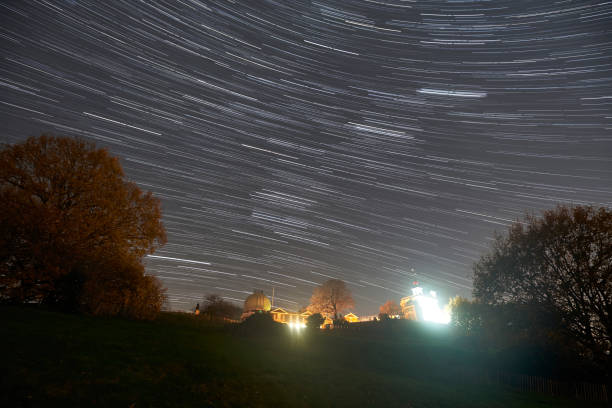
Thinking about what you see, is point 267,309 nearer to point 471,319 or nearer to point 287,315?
point 287,315

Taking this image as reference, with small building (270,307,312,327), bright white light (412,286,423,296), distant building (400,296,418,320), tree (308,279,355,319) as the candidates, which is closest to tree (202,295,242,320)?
small building (270,307,312,327)

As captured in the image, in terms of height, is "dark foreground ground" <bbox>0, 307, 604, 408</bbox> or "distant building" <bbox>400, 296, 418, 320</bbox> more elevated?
"distant building" <bbox>400, 296, 418, 320</bbox>

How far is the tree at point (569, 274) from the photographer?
970 inches

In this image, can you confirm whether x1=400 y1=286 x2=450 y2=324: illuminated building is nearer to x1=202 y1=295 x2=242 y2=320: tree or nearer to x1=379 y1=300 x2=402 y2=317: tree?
x1=379 y1=300 x2=402 y2=317: tree

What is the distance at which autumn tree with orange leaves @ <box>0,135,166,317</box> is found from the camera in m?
22.5

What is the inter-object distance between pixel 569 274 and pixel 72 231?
37.9 meters

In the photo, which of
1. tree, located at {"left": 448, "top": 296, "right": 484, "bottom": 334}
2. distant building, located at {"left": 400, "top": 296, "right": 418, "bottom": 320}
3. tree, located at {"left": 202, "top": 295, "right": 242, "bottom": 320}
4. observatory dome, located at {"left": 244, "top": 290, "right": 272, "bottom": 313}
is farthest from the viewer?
distant building, located at {"left": 400, "top": 296, "right": 418, "bottom": 320}

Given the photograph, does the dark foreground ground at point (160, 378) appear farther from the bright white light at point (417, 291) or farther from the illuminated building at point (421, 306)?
the bright white light at point (417, 291)

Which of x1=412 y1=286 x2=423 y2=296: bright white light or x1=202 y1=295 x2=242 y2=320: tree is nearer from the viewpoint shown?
x1=202 y1=295 x2=242 y2=320: tree

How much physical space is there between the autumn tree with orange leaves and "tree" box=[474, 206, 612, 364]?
30709 millimetres

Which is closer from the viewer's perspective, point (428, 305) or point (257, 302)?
point (257, 302)

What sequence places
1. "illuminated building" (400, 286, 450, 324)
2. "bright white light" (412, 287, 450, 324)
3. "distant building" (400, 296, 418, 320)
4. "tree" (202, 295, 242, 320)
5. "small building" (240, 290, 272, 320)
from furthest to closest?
"distant building" (400, 296, 418, 320), "illuminated building" (400, 286, 450, 324), "bright white light" (412, 287, 450, 324), "small building" (240, 290, 272, 320), "tree" (202, 295, 242, 320)

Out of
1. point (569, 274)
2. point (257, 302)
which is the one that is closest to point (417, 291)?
point (257, 302)

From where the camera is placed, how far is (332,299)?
9838cm
